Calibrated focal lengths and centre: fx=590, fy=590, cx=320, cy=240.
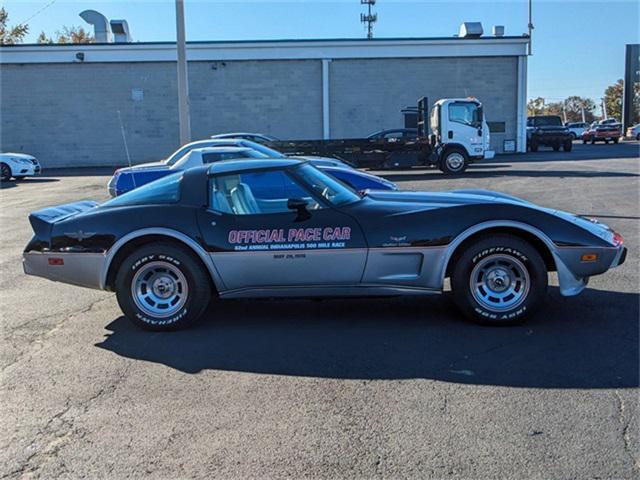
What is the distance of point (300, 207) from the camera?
191 inches

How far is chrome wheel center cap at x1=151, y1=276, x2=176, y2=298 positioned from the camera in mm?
5027

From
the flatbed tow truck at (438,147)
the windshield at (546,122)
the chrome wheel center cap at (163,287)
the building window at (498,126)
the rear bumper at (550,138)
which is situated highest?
the windshield at (546,122)

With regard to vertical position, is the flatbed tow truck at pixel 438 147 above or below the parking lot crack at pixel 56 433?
above

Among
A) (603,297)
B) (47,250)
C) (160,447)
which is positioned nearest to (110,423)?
(160,447)

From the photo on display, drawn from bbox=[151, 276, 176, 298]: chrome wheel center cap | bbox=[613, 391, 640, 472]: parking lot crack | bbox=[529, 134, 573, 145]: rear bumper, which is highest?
bbox=[529, 134, 573, 145]: rear bumper

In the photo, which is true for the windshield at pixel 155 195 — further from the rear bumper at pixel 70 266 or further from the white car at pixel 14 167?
the white car at pixel 14 167

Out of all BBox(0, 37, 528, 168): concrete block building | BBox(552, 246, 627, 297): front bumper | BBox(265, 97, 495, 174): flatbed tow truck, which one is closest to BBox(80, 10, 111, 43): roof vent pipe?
BBox(0, 37, 528, 168): concrete block building

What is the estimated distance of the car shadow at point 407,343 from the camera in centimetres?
402

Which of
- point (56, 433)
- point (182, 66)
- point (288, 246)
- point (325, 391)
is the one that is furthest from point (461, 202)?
point (182, 66)

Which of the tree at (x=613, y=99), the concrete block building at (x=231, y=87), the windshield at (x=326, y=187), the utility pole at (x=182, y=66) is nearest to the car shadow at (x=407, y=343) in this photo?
the windshield at (x=326, y=187)

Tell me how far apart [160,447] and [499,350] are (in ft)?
8.27

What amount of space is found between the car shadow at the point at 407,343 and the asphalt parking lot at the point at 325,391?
0.02m

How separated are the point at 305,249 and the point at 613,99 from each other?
98.3 metres

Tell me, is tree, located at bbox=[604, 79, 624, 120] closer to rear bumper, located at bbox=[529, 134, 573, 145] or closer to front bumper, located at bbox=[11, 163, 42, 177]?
rear bumper, located at bbox=[529, 134, 573, 145]
